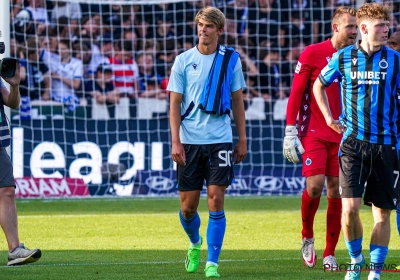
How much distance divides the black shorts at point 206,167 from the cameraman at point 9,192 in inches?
52.7

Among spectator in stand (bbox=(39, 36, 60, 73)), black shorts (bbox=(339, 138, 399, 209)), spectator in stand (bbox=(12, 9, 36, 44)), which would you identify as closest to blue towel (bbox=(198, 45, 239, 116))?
black shorts (bbox=(339, 138, 399, 209))

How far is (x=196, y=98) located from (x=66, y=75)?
30.2 feet

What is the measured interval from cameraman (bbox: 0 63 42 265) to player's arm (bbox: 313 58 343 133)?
7.67ft

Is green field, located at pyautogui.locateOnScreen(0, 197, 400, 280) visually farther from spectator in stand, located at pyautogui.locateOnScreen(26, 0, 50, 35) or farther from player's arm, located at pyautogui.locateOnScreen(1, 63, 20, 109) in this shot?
spectator in stand, located at pyautogui.locateOnScreen(26, 0, 50, 35)

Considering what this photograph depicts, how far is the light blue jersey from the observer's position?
288 inches

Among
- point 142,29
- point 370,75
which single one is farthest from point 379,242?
point 142,29

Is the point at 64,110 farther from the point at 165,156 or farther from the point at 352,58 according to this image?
the point at 352,58

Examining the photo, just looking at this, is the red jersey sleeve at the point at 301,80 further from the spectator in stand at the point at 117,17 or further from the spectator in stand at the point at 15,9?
the spectator in stand at the point at 117,17

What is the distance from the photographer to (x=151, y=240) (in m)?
9.60

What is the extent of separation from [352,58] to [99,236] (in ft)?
13.9

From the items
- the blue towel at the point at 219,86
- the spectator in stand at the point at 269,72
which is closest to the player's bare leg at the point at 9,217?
the blue towel at the point at 219,86

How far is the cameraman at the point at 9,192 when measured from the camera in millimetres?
7570

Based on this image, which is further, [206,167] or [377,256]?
[206,167]

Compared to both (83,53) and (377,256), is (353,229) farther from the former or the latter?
(83,53)
